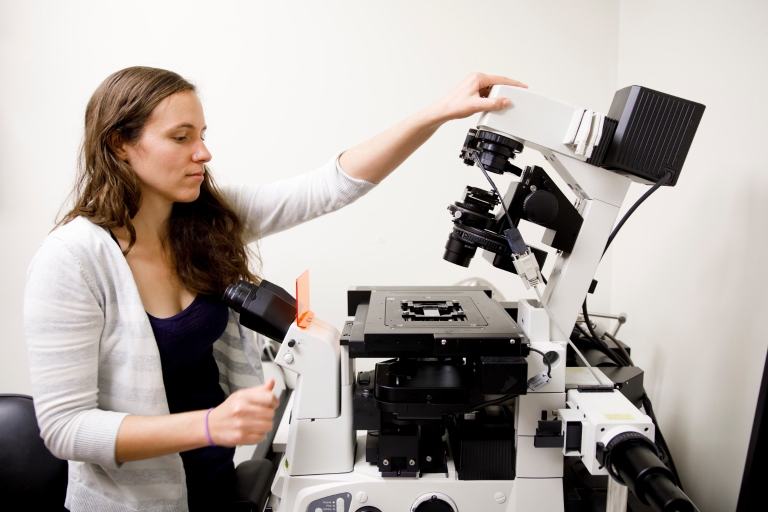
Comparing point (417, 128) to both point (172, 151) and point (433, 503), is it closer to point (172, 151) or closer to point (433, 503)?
point (172, 151)

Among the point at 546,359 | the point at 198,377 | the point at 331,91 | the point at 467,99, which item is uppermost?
the point at 331,91

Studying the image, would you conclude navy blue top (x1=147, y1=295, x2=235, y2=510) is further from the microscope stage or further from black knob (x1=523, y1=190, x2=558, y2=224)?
black knob (x1=523, y1=190, x2=558, y2=224)

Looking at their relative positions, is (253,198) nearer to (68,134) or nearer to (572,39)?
(68,134)

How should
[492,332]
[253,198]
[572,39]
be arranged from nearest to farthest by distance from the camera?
[492,332]
[253,198]
[572,39]

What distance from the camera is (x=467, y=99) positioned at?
82 centimetres

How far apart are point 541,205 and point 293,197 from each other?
0.55m

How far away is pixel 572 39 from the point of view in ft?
5.02

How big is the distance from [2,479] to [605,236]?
3.90 ft

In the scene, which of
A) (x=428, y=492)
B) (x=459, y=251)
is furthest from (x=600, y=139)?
(x=428, y=492)

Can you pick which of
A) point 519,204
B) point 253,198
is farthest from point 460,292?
point 253,198

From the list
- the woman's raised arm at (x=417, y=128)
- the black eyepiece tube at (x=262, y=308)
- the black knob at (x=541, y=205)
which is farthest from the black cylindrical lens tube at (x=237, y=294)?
the black knob at (x=541, y=205)

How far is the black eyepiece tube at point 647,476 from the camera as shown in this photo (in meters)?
0.54

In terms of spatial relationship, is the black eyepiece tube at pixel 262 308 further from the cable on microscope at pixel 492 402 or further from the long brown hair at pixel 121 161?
the cable on microscope at pixel 492 402

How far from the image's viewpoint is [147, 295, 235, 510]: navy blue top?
0.89 metres
